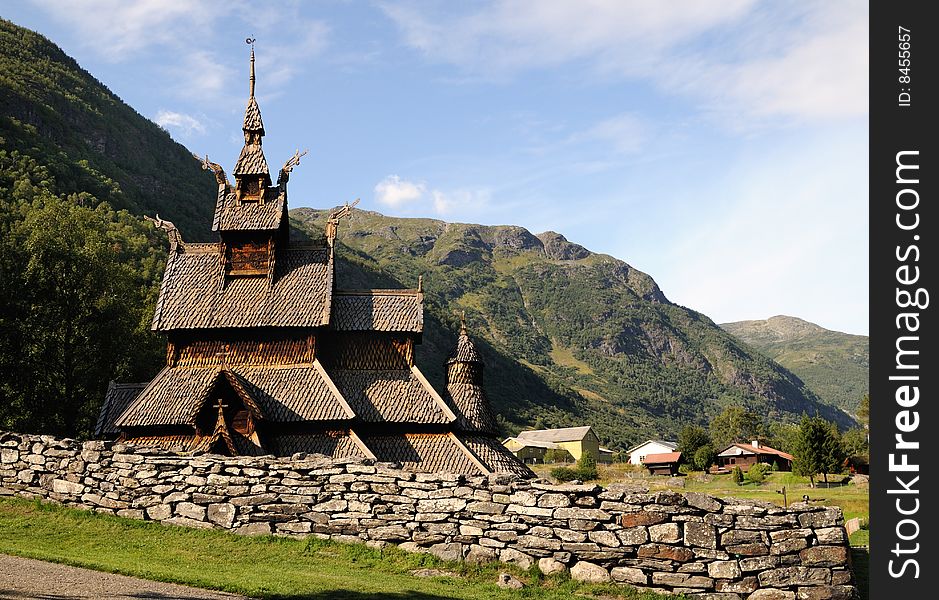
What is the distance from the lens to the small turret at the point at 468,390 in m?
32.3

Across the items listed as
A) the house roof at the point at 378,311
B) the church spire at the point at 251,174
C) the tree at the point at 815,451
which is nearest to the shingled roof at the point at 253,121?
the church spire at the point at 251,174

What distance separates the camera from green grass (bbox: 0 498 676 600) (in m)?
14.1

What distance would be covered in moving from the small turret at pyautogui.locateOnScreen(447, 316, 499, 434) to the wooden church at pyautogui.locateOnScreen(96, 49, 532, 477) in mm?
53

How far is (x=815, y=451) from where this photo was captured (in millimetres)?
62969

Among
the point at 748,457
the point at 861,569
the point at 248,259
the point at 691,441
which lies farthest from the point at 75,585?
the point at 691,441

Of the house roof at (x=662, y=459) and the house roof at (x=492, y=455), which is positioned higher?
the house roof at (x=492, y=455)

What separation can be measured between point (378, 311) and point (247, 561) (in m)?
17.2

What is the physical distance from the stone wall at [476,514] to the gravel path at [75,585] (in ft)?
14.3

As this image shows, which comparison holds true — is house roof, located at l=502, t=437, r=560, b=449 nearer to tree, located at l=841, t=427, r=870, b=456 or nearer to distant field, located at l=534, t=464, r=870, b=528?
distant field, located at l=534, t=464, r=870, b=528

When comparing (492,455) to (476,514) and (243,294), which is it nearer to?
(243,294)

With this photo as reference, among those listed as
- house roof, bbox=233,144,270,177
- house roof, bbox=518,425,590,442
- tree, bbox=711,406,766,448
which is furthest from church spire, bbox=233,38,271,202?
tree, bbox=711,406,766,448

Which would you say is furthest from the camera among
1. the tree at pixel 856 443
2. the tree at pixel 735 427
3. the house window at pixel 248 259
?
the tree at pixel 735 427

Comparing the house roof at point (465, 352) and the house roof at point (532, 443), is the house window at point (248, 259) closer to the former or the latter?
the house roof at point (465, 352)

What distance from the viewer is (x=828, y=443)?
6488 centimetres
